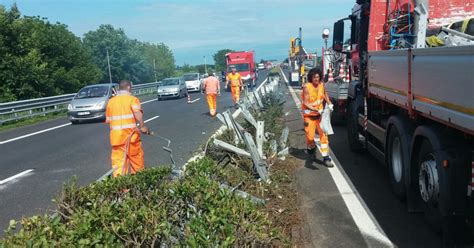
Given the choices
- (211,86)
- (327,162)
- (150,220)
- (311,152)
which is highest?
(150,220)

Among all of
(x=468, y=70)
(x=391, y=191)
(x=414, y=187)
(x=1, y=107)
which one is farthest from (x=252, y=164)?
(x=1, y=107)

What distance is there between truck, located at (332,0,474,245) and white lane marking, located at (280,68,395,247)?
19.5 inches

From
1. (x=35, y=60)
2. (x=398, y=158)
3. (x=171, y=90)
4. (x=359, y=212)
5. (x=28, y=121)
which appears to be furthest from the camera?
(x=171, y=90)

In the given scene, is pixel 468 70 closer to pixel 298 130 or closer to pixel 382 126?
pixel 382 126

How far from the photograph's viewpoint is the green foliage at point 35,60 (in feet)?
90.5

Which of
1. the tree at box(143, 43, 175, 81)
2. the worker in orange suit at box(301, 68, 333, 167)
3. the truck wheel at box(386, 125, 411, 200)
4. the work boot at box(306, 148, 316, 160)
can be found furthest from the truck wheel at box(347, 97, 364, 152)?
the tree at box(143, 43, 175, 81)

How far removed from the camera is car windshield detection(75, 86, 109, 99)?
63.1ft

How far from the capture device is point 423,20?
6688mm

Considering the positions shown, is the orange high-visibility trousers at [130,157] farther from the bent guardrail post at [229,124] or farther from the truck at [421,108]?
the truck at [421,108]

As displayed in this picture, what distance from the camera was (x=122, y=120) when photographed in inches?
262

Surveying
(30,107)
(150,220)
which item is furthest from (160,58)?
(150,220)

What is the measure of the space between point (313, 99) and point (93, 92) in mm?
13540

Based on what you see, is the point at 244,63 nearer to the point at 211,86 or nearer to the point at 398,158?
the point at 211,86

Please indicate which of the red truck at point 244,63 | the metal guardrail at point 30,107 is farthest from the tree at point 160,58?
the metal guardrail at point 30,107
